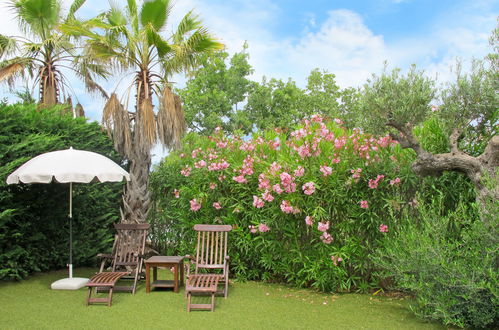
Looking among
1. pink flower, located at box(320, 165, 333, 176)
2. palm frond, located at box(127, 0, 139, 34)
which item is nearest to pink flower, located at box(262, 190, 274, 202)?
pink flower, located at box(320, 165, 333, 176)

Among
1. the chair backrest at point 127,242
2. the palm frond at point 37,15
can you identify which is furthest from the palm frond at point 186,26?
the palm frond at point 37,15

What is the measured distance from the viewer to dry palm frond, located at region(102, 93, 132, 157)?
29.8 feet

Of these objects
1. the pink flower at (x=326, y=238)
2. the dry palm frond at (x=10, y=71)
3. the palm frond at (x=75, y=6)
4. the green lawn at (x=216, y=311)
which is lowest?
the green lawn at (x=216, y=311)

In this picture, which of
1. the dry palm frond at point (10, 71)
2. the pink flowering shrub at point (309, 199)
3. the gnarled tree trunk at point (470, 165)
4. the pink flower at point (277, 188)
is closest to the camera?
the gnarled tree trunk at point (470, 165)

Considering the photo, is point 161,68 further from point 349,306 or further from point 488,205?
point 488,205

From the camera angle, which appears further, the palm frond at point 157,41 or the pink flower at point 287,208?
the palm frond at point 157,41

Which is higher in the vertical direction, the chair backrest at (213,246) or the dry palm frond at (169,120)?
the dry palm frond at (169,120)

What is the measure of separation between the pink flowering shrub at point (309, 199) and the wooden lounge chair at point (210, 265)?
39cm

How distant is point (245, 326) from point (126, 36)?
22.6 ft

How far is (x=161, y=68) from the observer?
33.4ft

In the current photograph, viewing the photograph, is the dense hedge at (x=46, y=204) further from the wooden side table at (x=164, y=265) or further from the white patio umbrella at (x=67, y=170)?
the wooden side table at (x=164, y=265)

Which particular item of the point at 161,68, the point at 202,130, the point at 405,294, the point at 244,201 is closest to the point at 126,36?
the point at 161,68

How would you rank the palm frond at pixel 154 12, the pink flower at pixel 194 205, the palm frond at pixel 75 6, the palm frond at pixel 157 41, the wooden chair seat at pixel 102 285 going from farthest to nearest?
1. the palm frond at pixel 75 6
2. the palm frond at pixel 154 12
3. the palm frond at pixel 157 41
4. the pink flower at pixel 194 205
5. the wooden chair seat at pixel 102 285

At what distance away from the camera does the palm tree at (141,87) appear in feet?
30.0
